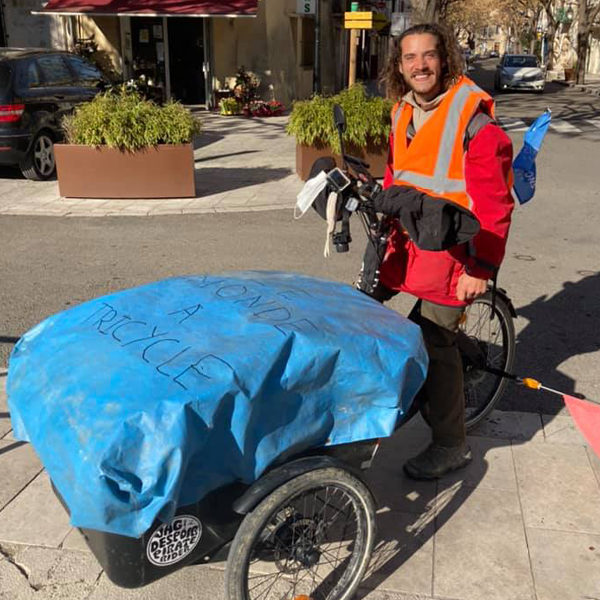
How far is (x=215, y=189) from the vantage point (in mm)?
9789

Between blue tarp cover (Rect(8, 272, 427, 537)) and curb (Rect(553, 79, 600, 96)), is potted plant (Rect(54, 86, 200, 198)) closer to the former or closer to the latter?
blue tarp cover (Rect(8, 272, 427, 537))

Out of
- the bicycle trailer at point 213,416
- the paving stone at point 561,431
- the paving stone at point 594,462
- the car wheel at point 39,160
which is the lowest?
the paving stone at point 561,431

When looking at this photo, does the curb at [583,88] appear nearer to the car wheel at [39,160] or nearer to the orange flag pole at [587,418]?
the car wheel at [39,160]

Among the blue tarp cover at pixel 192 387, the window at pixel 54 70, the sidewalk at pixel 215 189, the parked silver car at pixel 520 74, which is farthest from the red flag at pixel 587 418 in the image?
the parked silver car at pixel 520 74

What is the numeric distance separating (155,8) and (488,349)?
16578 millimetres

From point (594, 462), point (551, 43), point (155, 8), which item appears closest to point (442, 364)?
point (594, 462)

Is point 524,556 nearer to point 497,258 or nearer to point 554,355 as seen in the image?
point 497,258

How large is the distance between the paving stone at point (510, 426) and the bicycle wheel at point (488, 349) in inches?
3.5

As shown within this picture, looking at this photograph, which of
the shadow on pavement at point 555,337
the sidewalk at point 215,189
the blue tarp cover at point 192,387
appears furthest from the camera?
the sidewalk at point 215,189

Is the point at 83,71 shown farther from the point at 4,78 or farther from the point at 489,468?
the point at 489,468

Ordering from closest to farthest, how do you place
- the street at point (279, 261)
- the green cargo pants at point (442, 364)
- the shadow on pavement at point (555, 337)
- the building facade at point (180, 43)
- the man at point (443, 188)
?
the man at point (443, 188) → the green cargo pants at point (442, 364) → the shadow on pavement at point (555, 337) → the street at point (279, 261) → the building facade at point (180, 43)

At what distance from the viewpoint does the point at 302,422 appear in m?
2.12

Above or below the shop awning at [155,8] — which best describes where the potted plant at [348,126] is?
below

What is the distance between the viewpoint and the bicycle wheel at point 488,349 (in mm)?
3473
